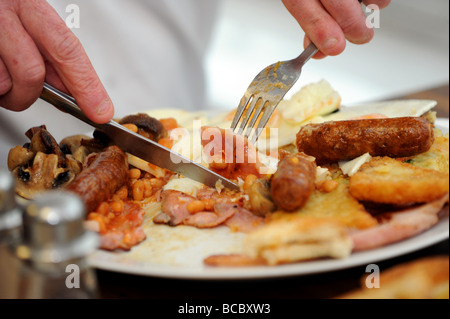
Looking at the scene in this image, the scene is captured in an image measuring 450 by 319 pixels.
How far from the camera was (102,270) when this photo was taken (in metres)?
1.85

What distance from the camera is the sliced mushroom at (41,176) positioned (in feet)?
7.72

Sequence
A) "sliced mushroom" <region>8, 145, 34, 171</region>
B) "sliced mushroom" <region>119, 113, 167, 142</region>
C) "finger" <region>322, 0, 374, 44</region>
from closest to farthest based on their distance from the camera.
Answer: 1. "sliced mushroom" <region>8, 145, 34, 171</region>
2. "finger" <region>322, 0, 374, 44</region>
3. "sliced mushroom" <region>119, 113, 167, 142</region>

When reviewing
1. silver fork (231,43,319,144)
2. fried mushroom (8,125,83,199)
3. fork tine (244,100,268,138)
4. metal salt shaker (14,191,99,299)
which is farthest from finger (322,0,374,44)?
metal salt shaker (14,191,99,299)

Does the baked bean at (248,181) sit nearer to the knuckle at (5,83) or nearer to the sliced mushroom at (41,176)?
the sliced mushroom at (41,176)

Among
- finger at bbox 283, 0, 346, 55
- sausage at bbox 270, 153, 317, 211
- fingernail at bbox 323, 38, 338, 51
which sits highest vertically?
finger at bbox 283, 0, 346, 55

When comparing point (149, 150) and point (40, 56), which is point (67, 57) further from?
point (149, 150)

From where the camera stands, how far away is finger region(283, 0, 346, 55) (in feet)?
9.12

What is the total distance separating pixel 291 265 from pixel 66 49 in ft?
5.09

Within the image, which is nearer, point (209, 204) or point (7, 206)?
point (7, 206)

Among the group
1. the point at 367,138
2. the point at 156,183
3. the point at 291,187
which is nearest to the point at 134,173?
the point at 156,183

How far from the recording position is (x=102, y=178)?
222 centimetres

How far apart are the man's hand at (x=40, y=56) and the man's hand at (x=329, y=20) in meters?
1.29

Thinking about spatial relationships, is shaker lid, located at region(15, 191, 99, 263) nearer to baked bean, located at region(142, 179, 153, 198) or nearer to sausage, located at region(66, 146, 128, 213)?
sausage, located at region(66, 146, 128, 213)

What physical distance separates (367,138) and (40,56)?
5.58ft
